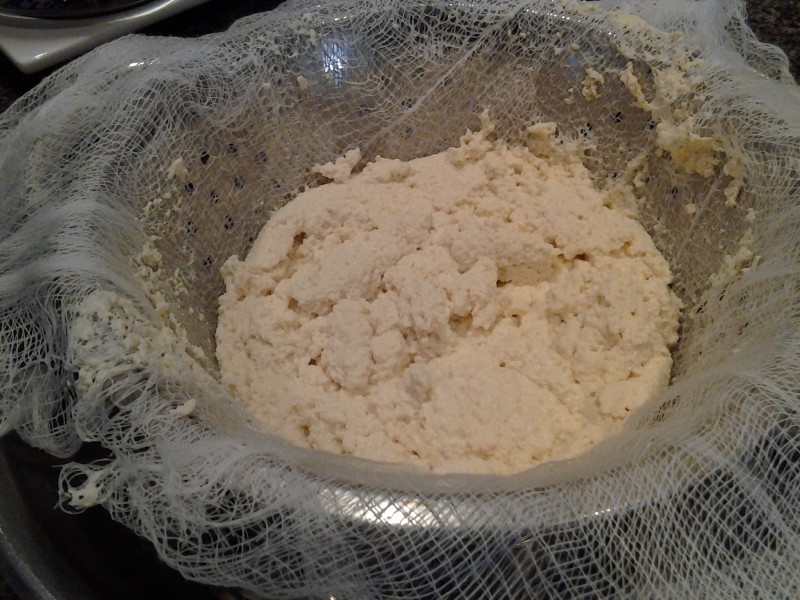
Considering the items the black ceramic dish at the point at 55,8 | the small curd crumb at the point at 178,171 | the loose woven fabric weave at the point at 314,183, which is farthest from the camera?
the black ceramic dish at the point at 55,8

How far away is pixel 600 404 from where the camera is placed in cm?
55

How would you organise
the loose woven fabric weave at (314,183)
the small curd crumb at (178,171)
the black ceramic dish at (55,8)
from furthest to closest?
the black ceramic dish at (55,8)
the small curd crumb at (178,171)
the loose woven fabric weave at (314,183)

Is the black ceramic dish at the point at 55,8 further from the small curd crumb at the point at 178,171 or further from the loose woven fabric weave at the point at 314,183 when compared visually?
the small curd crumb at the point at 178,171

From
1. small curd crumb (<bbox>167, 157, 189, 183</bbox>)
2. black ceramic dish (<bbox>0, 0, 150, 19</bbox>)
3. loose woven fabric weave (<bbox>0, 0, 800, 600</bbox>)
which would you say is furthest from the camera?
black ceramic dish (<bbox>0, 0, 150, 19</bbox>)

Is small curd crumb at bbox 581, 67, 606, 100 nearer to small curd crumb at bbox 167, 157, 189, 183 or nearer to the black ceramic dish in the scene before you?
small curd crumb at bbox 167, 157, 189, 183

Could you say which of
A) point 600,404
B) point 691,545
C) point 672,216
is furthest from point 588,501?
point 672,216

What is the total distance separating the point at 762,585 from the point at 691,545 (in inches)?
1.8

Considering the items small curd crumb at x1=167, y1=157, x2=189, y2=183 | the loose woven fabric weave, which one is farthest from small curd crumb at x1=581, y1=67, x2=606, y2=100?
small curd crumb at x1=167, y1=157, x2=189, y2=183

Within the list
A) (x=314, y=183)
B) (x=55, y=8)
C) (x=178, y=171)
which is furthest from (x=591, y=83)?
(x=55, y=8)

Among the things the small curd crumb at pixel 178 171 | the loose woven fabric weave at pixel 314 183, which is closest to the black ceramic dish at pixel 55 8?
the loose woven fabric weave at pixel 314 183

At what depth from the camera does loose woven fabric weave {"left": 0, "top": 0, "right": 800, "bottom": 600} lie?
0.37 metres

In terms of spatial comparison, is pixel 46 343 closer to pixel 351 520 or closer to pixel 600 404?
pixel 351 520

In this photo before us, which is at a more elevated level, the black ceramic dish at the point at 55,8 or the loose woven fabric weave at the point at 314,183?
the black ceramic dish at the point at 55,8

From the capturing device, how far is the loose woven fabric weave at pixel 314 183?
37 centimetres
